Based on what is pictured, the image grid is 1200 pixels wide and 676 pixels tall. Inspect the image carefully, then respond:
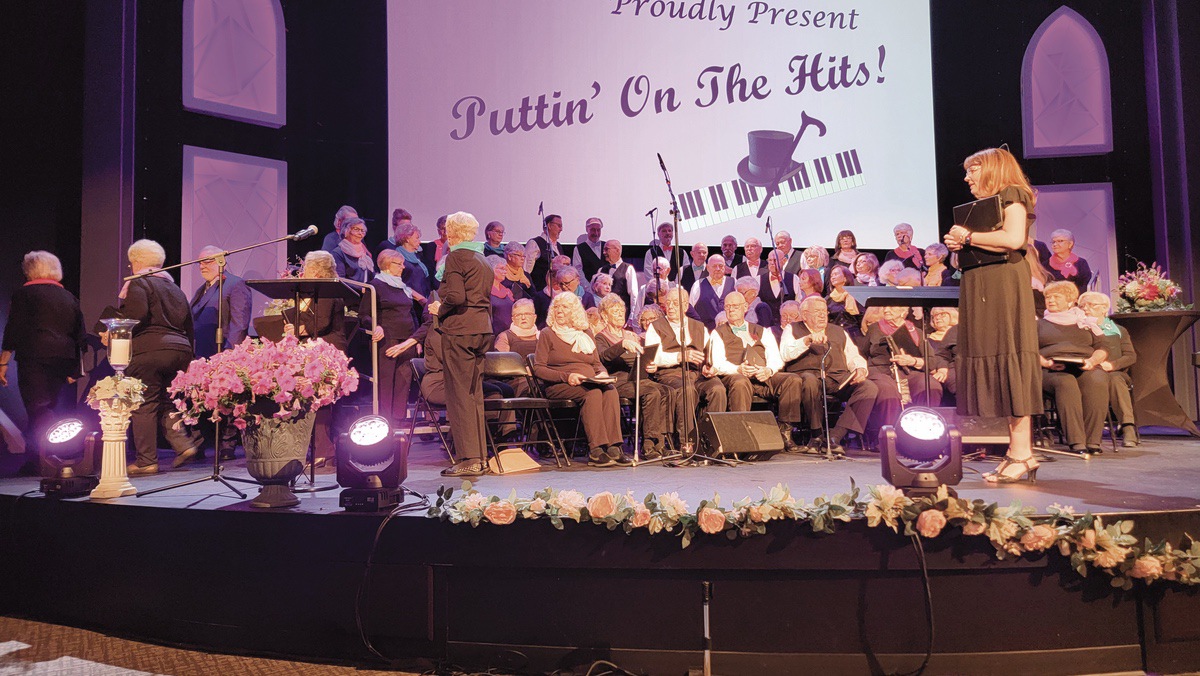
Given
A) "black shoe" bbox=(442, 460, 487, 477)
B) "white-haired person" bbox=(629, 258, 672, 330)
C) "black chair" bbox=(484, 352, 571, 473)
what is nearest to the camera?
"black shoe" bbox=(442, 460, 487, 477)

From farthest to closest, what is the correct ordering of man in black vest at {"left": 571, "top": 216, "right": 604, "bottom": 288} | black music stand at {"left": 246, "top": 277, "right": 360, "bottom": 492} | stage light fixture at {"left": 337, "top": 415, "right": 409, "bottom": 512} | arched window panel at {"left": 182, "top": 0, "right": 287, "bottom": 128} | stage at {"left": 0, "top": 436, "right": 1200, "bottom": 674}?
man in black vest at {"left": 571, "top": 216, "right": 604, "bottom": 288}
arched window panel at {"left": 182, "top": 0, "right": 287, "bottom": 128}
black music stand at {"left": 246, "top": 277, "right": 360, "bottom": 492}
stage light fixture at {"left": 337, "top": 415, "right": 409, "bottom": 512}
stage at {"left": 0, "top": 436, "right": 1200, "bottom": 674}

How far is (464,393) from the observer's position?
4.52 m

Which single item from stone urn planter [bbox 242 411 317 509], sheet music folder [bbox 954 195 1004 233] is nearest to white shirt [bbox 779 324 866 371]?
sheet music folder [bbox 954 195 1004 233]

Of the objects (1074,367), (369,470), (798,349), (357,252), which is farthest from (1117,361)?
(357,252)

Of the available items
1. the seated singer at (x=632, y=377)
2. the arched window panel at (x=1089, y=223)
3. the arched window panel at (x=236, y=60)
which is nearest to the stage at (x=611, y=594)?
the seated singer at (x=632, y=377)

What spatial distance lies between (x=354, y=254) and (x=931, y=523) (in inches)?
190

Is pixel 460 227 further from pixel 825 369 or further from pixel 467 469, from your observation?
pixel 825 369

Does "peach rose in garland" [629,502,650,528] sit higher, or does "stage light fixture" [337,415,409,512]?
"stage light fixture" [337,415,409,512]

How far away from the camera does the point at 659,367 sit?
581cm

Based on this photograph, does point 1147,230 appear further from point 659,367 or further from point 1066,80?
point 659,367

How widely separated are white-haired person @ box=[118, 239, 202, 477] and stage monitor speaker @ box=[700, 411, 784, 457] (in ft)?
10.8

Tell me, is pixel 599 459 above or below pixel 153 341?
below

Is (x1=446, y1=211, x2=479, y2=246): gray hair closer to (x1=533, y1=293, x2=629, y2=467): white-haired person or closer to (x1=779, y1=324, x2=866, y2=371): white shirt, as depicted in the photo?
(x1=533, y1=293, x2=629, y2=467): white-haired person

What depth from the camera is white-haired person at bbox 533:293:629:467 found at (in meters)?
5.01
